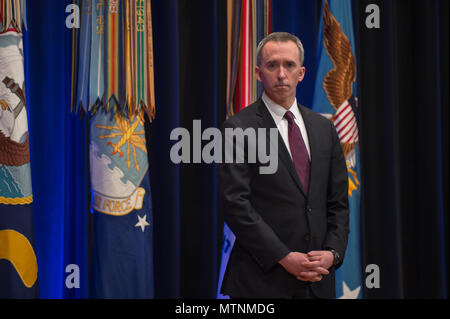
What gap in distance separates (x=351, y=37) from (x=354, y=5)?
24 cm

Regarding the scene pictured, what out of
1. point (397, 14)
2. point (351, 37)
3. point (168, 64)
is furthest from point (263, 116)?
point (397, 14)

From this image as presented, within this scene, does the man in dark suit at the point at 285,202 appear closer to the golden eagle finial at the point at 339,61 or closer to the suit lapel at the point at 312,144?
the suit lapel at the point at 312,144

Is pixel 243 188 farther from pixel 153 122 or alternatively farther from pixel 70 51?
pixel 70 51

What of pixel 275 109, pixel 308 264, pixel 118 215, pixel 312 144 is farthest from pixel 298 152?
pixel 118 215

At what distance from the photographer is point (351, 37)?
2600 mm

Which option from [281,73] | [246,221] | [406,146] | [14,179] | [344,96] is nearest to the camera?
[246,221]

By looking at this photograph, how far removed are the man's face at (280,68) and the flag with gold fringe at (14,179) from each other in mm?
1193

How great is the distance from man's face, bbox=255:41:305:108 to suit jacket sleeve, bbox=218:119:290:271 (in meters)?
0.28

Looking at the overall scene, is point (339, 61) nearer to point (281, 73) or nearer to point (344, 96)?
point (344, 96)

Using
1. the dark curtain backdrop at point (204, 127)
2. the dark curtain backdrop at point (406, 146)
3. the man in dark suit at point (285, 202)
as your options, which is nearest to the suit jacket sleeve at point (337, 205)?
the man in dark suit at point (285, 202)

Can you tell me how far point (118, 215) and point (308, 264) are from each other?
1064 millimetres

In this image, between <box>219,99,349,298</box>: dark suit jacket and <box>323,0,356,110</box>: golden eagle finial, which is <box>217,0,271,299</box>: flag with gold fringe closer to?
<box>323,0,356,110</box>: golden eagle finial

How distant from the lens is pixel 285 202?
1676 millimetres

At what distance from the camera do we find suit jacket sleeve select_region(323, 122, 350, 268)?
1.72 metres
